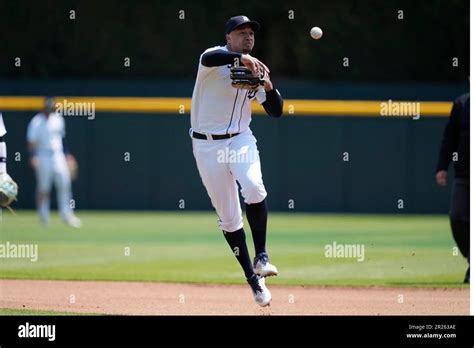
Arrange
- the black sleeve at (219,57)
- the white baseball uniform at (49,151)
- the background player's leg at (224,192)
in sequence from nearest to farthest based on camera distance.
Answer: the black sleeve at (219,57) → the background player's leg at (224,192) → the white baseball uniform at (49,151)

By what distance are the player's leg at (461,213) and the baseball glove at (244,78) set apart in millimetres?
3268

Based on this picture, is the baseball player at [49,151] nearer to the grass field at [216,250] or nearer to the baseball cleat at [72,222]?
the baseball cleat at [72,222]

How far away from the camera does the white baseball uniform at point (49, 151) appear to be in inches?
695

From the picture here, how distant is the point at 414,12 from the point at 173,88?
4707 millimetres

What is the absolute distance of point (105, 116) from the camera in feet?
65.5

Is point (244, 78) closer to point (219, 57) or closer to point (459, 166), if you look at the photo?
point (219, 57)

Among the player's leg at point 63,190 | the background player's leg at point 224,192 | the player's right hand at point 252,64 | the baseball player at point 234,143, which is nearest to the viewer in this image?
the player's right hand at point 252,64

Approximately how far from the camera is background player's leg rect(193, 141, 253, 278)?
759cm

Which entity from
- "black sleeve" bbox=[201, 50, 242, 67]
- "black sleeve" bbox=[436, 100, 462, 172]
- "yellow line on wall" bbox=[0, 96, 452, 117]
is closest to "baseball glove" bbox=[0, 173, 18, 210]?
"black sleeve" bbox=[201, 50, 242, 67]

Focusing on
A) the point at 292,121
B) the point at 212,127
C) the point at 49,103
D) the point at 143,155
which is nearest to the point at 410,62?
the point at 292,121

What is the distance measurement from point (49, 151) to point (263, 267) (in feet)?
36.4

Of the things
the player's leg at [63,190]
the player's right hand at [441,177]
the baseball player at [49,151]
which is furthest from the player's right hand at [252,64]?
the baseball player at [49,151]

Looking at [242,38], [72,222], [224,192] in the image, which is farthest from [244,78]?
[72,222]

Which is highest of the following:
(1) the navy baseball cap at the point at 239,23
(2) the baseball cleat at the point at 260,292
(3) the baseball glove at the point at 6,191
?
(1) the navy baseball cap at the point at 239,23
